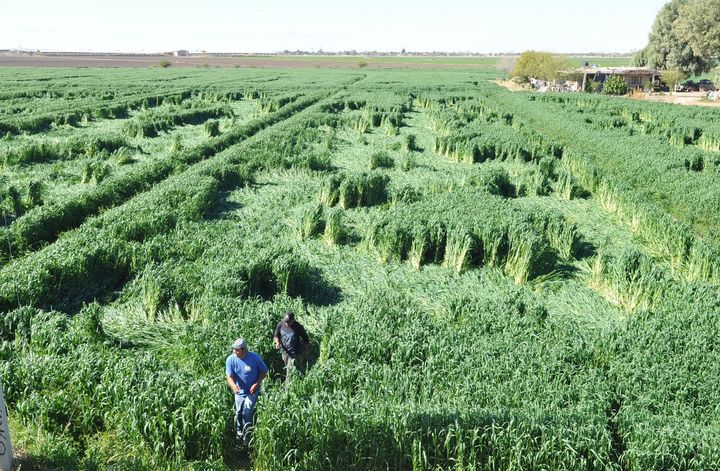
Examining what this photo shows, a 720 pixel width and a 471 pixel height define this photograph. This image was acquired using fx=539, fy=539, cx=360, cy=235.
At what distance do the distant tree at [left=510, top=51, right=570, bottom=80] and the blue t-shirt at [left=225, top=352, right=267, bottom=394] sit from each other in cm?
9567

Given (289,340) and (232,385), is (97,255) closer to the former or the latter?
(289,340)

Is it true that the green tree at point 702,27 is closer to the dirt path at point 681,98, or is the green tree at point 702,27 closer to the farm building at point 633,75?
the dirt path at point 681,98

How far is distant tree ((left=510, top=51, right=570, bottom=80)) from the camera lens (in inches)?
3637

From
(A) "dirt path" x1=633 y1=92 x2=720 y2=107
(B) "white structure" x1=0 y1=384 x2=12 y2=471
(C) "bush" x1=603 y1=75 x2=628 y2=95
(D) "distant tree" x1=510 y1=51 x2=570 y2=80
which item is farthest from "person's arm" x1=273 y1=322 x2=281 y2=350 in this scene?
(D) "distant tree" x1=510 y1=51 x2=570 y2=80

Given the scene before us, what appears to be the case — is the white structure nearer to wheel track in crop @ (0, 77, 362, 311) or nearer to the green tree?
wheel track in crop @ (0, 77, 362, 311)

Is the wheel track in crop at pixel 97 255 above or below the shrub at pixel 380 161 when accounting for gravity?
below

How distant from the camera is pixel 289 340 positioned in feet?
27.2

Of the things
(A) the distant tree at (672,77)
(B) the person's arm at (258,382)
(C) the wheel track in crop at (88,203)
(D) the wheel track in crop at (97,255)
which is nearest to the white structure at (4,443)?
(B) the person's arm at (258,382)

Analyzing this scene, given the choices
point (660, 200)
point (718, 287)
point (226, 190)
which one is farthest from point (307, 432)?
point (660, 200)

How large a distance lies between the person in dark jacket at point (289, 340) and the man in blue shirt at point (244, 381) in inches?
34.0

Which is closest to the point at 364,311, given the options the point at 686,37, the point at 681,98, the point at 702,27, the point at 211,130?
the point at 211,130

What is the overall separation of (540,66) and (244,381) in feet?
316

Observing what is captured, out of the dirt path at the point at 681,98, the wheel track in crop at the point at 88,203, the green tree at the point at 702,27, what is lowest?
the wheel track in crop at the point at 88,203

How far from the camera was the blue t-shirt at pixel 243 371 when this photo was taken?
7.27 metres
